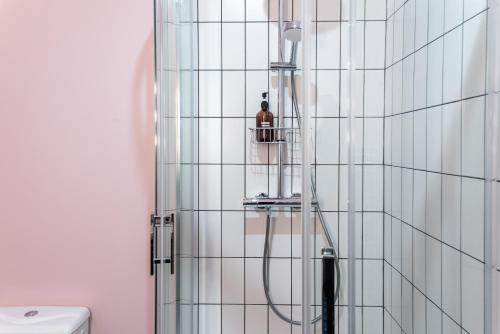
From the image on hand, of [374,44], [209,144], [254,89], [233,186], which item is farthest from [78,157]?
[374,44]

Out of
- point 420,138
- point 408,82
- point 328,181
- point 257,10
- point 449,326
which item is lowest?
point 449,326

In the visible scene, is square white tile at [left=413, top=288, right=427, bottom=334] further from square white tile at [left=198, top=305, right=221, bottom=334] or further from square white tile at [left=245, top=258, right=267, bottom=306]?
square white tile at [left=198, top=305, right=221, bottom=334]

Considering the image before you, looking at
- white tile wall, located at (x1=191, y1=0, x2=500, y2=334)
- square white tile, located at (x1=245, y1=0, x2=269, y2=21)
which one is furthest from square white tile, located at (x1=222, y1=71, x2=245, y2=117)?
white tile wall, located at (x1=191, y1=0, x2=500, y2=334)

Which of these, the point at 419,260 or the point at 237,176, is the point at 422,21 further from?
the point at 237,176

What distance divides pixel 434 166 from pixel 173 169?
752 millimetres

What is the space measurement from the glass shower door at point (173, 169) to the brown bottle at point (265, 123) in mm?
258

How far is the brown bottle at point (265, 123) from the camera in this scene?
1.37m

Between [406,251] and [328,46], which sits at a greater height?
[328,46]

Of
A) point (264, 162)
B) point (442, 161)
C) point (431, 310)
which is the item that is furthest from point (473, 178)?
point (264, 162)

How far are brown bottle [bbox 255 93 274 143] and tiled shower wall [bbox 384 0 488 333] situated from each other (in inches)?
23.6

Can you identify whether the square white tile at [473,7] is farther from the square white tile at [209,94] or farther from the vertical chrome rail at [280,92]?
the square white tile at [209,94]

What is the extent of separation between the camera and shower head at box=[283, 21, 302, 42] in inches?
50.0

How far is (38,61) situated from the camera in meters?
1.46

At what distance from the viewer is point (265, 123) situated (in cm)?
137
